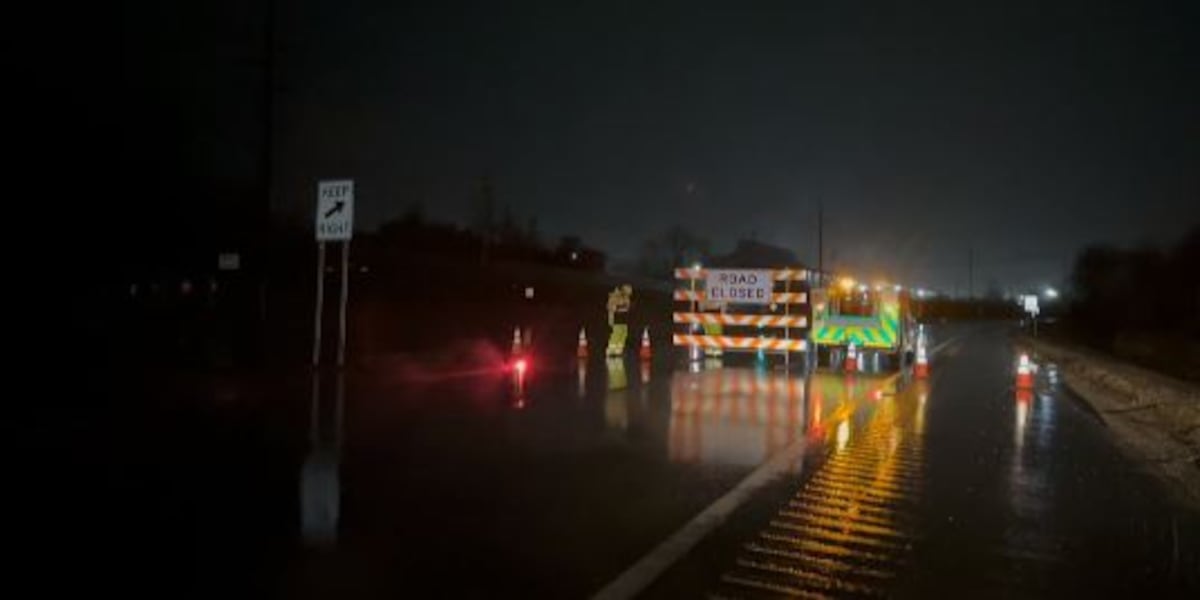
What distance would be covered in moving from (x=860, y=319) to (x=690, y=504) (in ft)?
56.5

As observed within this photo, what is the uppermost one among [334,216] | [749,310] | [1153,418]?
[334,216]

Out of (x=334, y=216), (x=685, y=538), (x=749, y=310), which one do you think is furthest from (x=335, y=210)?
(x=685, y=538)

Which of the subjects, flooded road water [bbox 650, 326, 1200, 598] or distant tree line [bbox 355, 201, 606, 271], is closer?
flooded road water [bbox 650, 326, 1200, 598]

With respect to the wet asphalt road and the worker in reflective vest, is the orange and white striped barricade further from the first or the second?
the wet asphalt road

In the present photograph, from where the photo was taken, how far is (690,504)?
28.0 ft

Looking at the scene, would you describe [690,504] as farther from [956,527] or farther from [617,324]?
[617,324]

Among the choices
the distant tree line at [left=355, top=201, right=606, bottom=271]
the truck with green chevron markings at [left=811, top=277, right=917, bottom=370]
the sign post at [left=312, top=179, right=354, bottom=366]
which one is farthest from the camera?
the distant tree line at [left=355, top=201, right=606, bottom=271]

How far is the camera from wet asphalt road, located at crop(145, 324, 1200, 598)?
642cm

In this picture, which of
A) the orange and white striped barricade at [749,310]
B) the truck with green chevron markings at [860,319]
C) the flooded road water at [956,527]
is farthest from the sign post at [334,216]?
the flooded road water at [956,527]

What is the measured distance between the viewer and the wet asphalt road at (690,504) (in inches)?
253

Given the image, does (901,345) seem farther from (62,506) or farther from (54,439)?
(62,506)

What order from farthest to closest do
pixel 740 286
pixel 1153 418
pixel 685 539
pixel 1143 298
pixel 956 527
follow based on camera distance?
pixel 1143 298, pixel 740 286, pixel 1153 418, pixel 956 527, pixel 685 539

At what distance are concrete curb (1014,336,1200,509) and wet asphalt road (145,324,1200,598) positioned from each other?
0.36 metres

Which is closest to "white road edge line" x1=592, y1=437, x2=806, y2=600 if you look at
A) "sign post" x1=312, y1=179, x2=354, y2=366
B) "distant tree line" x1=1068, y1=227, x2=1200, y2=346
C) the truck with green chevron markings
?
"sign post" x1=312, y1=179, x2=354, y2=366
